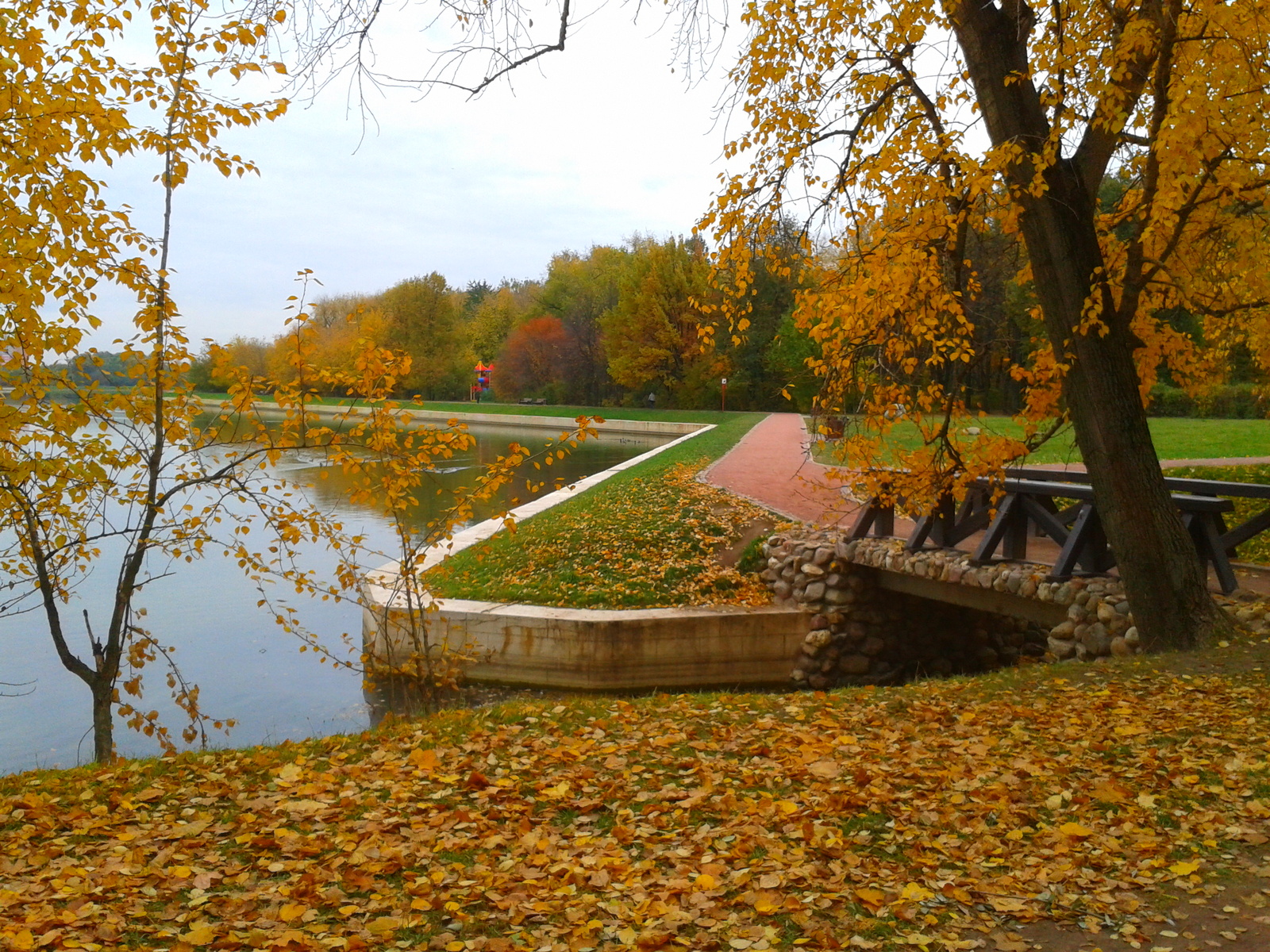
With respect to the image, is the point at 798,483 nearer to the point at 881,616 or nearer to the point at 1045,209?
the point at 881,616

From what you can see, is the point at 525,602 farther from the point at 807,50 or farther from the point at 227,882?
the point at 227,882

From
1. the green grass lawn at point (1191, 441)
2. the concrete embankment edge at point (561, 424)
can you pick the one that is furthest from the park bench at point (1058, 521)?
the concrete embankment edge at point (561, 424)

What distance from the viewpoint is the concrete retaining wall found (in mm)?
11336

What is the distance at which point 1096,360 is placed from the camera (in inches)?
285

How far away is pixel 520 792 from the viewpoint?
470 centimetres

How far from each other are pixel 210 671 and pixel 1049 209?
10.3 m

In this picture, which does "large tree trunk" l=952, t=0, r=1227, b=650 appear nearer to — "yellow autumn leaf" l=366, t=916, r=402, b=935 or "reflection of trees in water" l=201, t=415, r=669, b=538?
"reflection of trees in water" l=201, t=415, r=669, b=538

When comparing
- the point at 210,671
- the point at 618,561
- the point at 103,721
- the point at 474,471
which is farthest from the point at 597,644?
the point at 474,471

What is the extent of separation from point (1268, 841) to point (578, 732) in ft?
11.6

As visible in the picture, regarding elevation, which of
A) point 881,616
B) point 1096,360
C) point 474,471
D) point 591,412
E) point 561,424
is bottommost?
point 881,616

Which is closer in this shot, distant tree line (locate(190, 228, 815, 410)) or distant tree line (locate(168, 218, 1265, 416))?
distant tree line (locate(168, 218, 1265, 416))

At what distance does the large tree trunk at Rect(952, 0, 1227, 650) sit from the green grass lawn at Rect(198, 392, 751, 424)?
128ft

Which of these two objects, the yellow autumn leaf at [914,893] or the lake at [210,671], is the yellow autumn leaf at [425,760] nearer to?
the yellow autumn leaf at [914,893]

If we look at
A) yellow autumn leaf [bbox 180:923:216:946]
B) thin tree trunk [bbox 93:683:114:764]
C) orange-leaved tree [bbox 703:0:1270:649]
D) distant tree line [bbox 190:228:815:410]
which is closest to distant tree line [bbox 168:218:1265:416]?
distant tree line [bbox 190:228:815:410]
